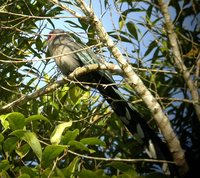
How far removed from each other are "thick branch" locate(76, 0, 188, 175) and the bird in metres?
0.10

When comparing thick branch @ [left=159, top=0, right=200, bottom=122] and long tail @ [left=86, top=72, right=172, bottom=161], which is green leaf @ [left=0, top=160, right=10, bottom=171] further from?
thick branch @ [left=159, top=0, right=200, bottom=122]

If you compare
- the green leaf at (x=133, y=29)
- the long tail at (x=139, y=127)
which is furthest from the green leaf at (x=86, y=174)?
the green leaf at (x=133, y=29)

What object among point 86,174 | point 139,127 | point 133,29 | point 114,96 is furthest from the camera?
point 114,96

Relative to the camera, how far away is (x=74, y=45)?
Answer: 2967mm

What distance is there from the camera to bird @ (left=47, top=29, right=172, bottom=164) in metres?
1.83

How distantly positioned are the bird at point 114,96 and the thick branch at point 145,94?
0.32ft

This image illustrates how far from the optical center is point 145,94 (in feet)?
5.67

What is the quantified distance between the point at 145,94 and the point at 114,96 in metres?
0.68

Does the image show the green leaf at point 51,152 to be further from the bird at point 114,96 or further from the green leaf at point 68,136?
the bird at point 114,96

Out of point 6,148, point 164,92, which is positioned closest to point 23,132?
point 6,148

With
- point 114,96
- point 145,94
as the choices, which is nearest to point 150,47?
point 114,96

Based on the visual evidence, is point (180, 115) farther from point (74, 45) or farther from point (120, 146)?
point (74, 45)

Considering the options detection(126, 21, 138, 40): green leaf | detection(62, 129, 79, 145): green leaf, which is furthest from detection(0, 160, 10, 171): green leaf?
detection(126, 21, 138, 40): green leaf

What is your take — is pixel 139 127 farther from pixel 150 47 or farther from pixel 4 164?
pixel 4 164
